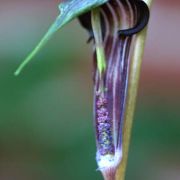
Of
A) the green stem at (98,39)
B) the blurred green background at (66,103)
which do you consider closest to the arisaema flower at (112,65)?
the green stem at (98,39)

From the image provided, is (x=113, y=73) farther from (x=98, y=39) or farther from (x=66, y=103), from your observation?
(x=66, y=103)

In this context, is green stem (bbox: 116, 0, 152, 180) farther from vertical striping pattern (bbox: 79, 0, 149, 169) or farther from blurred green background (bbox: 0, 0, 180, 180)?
blurred green background (bbox: 0, 0, 180, 180)

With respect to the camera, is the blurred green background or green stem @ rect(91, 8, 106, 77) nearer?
green stem @ rect(91, 8, 106, 77)

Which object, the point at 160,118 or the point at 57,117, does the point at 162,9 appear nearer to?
the point at 160,118

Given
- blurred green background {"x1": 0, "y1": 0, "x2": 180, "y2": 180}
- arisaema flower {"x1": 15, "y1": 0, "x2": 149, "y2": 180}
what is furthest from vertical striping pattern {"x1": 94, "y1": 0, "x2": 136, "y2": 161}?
blurred green background {"x1": 0, "y1": 0, "x2": 180, "y2": 180}

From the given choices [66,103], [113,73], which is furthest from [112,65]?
[66,103]

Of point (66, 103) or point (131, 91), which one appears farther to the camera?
point (66, 103)

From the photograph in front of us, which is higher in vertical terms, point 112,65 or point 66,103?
point 112,65

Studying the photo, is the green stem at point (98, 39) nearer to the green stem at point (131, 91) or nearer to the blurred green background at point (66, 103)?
the green stem at point (131, 91)
